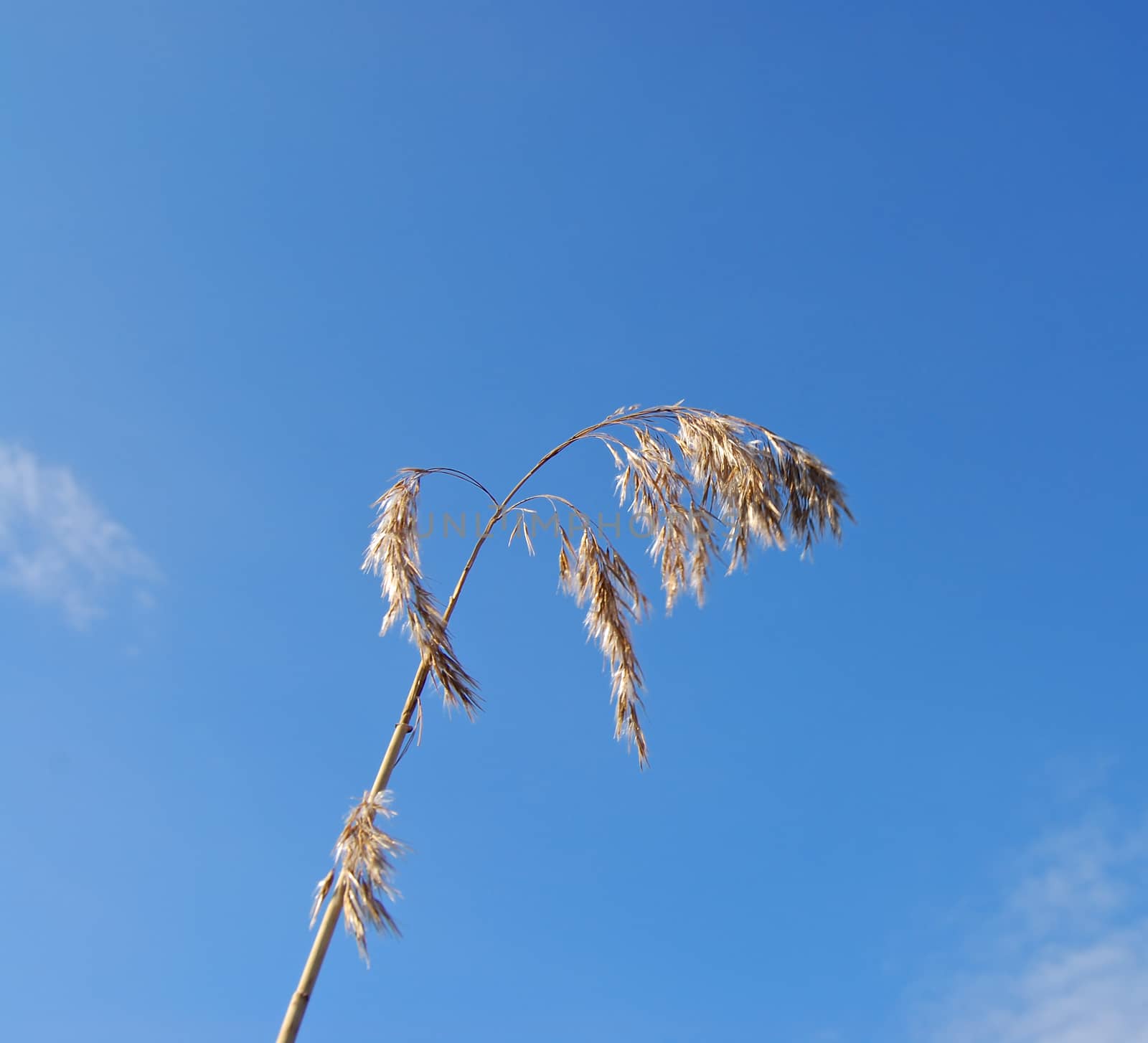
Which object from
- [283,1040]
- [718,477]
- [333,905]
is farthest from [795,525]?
[283,1040]

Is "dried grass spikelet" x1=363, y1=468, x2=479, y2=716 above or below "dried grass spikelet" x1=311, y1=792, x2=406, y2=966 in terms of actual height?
above

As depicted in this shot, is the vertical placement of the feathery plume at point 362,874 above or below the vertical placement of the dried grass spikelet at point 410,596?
below

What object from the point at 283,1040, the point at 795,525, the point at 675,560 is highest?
the point at 795,525

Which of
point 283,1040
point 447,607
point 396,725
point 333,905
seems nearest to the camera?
point 283,1040

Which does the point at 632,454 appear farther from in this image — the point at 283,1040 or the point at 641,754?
the point at 283,1040

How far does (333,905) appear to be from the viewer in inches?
161

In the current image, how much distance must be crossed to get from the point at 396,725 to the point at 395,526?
1.07m

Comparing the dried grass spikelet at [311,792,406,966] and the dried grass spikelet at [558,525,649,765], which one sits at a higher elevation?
the dried grass spikelet at [558,525,649,765]

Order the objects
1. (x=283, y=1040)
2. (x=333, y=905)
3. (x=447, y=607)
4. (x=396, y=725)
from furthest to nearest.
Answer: (x=447, y=607) → (x=396, y=725) → (x=333, y=905) → (x=283, y=1040)

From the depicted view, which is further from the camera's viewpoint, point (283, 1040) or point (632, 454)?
point (632, 454)

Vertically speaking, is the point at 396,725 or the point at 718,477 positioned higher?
the point at 718,477

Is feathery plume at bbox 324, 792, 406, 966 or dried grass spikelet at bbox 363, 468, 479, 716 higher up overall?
dried grass spikelet at bbox 363, 468, 479, 716

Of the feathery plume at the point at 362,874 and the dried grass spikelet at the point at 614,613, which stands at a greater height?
the dried grass spikelet at the point at 614,613

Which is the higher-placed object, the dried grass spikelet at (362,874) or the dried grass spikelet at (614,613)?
the dried grass spikelet at (614,613)
